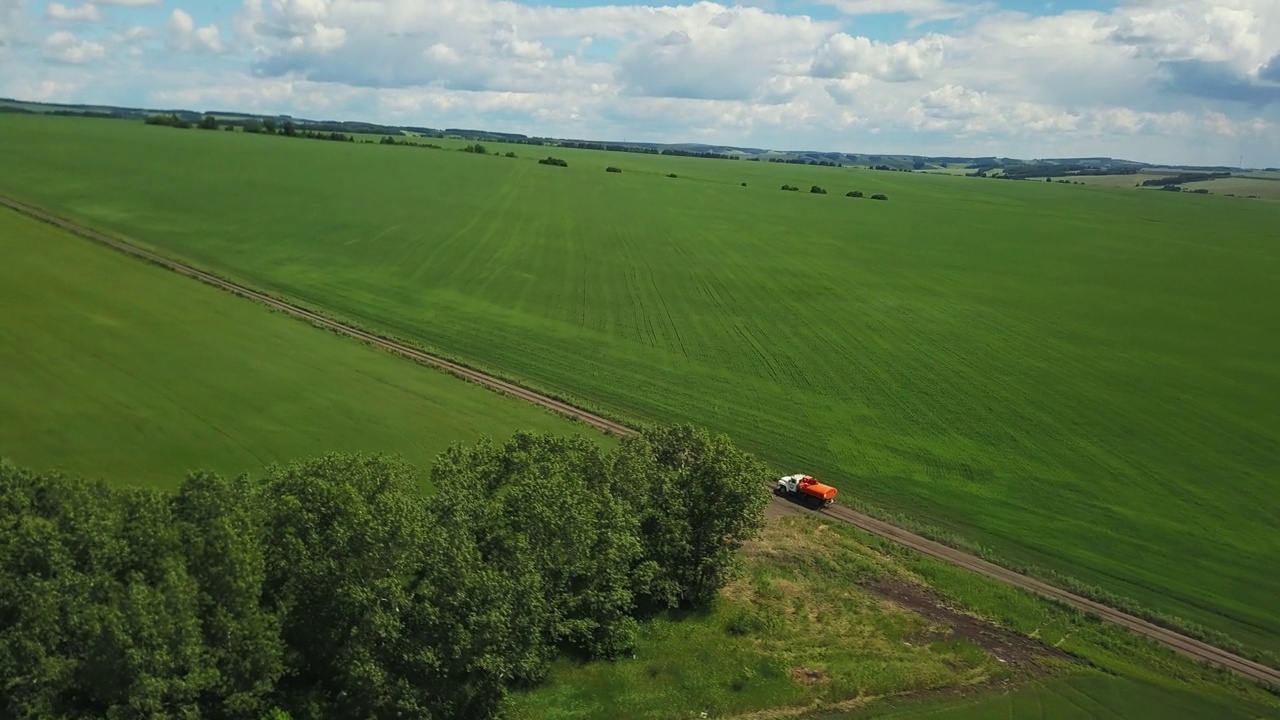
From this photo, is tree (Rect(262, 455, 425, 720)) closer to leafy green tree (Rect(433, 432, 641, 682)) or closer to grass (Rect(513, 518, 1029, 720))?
leafy green tree (Rect(433, 432, 641, 682))

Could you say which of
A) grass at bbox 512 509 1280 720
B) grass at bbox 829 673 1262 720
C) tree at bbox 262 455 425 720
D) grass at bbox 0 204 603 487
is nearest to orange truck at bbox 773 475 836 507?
grass at bbox 512 509 1280 720

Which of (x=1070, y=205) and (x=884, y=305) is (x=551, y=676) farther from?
(x=1070, y=205)

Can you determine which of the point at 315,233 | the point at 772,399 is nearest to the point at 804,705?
the point at 772,399

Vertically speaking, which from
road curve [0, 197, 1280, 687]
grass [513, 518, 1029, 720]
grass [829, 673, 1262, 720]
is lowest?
grass [829, 673, 1262, 720]

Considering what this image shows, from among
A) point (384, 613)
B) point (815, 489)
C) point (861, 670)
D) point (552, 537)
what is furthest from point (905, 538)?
point (384, 613)

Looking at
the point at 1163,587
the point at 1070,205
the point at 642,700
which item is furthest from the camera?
the point at 1070,205
